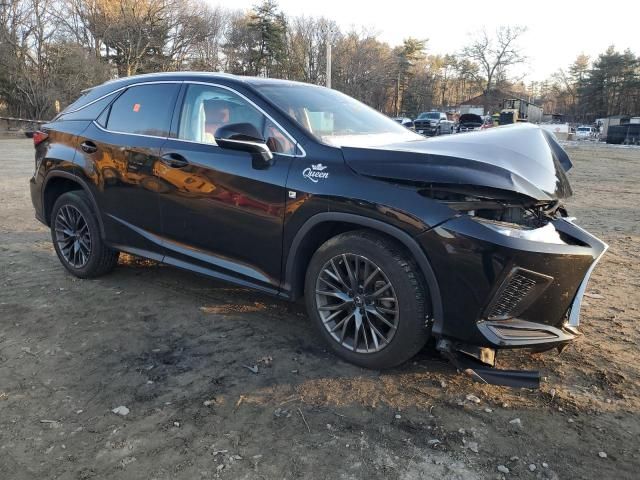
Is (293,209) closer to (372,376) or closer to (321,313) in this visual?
(321,313)

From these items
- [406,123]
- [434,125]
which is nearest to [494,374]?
[406,123]

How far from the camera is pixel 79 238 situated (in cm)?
476

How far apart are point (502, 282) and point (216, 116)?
2369 millimetres

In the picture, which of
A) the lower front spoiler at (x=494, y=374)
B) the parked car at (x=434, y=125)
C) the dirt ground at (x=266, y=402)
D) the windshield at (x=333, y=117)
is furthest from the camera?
the parked car at (x=434, y=125)

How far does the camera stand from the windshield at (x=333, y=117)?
3.53 meters

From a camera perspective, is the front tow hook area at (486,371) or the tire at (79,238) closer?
the front tow hook area at (486,371)

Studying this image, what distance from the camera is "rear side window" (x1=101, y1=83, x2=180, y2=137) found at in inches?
160

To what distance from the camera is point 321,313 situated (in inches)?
130

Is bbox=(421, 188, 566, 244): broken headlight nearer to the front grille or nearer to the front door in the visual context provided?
the front grille

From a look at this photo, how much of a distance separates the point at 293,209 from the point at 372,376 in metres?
1.15

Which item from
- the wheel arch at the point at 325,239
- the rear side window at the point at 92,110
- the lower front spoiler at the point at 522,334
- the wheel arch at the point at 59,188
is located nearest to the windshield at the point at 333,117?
the wheel arch at the point at 325,239

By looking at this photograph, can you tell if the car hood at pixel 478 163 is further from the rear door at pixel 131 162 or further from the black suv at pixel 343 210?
the rear door at pixel 131 162

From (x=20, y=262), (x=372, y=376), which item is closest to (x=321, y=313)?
(x=372, y=376)

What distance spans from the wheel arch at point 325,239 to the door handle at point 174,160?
114 centimetres
